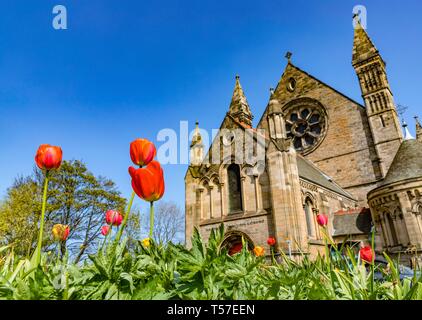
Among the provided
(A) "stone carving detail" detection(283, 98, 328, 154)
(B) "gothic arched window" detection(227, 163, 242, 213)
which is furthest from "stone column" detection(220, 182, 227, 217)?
(A) "stone carving detail" detection(283, 98, 328, 154)

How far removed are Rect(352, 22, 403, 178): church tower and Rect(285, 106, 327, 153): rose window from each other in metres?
4.76

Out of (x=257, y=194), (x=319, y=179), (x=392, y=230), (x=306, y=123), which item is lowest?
(x=392, y=230)

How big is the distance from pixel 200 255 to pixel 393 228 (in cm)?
1982

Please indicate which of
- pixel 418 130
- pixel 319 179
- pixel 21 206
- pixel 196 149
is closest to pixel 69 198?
pixel 21 206

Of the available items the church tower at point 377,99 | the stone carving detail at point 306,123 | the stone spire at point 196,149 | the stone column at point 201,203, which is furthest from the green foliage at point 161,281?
the stone carving detail at point 306,123

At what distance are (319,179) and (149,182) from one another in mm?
22613

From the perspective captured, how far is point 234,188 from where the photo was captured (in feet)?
61.9

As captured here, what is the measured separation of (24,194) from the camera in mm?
22203

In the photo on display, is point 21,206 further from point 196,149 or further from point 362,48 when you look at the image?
point 362,48

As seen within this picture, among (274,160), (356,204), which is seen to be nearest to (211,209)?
(274,160)

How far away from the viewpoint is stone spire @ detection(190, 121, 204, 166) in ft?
68.6

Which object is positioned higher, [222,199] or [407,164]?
[407,164]

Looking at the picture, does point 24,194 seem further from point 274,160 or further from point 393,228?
point 393,228

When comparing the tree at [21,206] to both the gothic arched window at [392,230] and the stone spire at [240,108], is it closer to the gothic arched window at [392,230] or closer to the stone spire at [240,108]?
the stone spire at [240,108]
